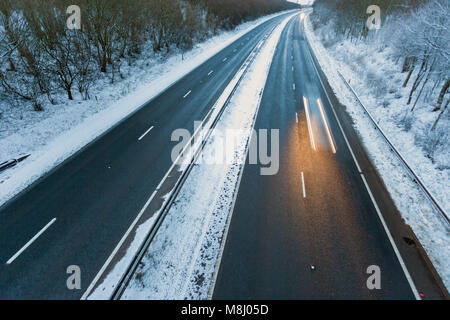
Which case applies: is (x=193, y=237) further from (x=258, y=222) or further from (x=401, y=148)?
(x=401, y=148)

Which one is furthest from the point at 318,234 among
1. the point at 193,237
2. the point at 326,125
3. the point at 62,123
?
the point at 62,123

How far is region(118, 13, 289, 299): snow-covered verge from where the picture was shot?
627cm

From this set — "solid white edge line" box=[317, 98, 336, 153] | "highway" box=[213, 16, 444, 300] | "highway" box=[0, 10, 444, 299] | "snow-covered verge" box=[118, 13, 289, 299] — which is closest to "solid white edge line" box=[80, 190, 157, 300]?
"highway" box=[0, 10, 444, 299]

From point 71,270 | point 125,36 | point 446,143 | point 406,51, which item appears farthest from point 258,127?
point 125,36

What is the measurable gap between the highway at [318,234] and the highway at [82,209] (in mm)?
4401

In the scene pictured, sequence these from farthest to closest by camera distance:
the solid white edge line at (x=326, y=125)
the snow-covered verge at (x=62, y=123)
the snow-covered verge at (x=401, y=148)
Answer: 1. the solid white edge line at (x=326, y=125)
2. the snow-covered verge at (x=62, y=123)
3. the snow-covered verge at (x=401, y=148)

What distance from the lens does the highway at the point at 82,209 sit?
659 cm

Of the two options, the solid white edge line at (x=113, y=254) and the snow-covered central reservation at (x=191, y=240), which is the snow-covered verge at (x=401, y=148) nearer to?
the snow-covered central reservation at (x=191, y=240)

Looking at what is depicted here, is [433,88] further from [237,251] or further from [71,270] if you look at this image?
[71,270]

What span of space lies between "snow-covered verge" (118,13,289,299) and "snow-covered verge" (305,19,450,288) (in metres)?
7.25

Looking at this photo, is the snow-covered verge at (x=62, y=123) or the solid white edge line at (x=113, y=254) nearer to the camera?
the solid white edge line at (x=113, y=254)

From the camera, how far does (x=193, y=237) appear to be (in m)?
7.70

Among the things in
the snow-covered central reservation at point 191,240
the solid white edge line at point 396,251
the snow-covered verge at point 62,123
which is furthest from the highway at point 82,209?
the solid white edge line at point 396,251

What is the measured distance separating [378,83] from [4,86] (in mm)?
29746
